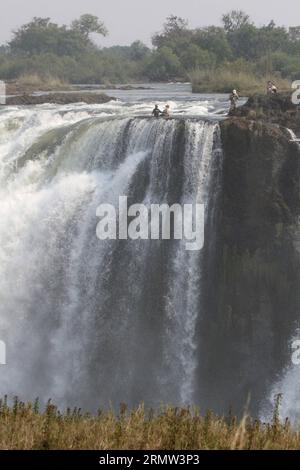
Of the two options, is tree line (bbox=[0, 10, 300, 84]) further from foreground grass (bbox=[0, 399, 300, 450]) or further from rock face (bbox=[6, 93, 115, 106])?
foreground grass (bbox=[0, 399, 300, 450])

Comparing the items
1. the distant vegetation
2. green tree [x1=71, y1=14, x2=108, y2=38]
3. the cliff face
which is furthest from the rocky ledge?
green tree [x1=71, y1=14, x2=108, y2=38]

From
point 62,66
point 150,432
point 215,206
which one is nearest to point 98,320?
point 215,206

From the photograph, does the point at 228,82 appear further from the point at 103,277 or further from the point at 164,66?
the point at 164,66

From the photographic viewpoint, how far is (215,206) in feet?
56.4

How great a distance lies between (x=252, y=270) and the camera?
16750 millimetres

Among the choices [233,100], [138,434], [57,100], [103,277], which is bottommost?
[138,434]

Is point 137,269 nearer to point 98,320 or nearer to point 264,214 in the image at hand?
point 98,320

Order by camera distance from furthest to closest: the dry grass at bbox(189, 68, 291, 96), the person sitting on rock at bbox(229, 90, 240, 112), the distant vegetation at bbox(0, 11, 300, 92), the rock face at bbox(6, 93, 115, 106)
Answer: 1. the distant vegetation at bbox(0, 11, 300, 92)
2. the dry grass at bbox(189, 68, 291, 96)
3. the rock face at bbox(6, 93, 115, 106)
4. the person sitting on rock at bbox(229, 90, 240, 112)

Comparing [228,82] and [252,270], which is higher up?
[228,82]

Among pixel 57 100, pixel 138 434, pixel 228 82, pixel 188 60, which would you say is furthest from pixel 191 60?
pixel 138 434

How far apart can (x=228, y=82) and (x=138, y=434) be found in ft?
101

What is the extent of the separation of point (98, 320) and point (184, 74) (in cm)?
4179

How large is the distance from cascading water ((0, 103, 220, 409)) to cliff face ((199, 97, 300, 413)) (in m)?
Answer: 0.44

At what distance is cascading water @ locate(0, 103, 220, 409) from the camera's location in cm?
1634
